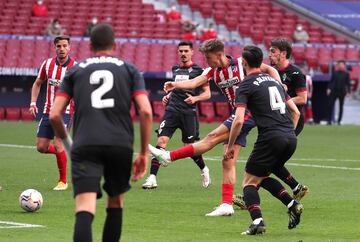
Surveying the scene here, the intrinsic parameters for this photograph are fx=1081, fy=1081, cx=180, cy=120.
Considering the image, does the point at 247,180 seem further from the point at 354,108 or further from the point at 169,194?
the point at 354,108

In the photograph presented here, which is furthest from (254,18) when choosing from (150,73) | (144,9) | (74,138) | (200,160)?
(74,138)

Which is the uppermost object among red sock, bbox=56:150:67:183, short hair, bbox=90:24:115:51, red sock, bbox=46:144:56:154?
short hair, bbox=90:24:115:51

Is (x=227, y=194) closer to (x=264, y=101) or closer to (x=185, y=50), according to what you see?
(x=264, y=101)

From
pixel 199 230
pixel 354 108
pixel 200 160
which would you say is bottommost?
pixel 354 108

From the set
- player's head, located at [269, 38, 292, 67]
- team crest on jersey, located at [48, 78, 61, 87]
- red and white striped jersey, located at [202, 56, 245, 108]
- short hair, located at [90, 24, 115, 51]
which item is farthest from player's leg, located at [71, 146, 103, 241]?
team crest on jersey, located at [48, 78, 61, 87]

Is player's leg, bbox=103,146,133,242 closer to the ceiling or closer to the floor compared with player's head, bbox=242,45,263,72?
closer to the floor

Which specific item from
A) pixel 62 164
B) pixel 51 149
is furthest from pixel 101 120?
pixel 51 149

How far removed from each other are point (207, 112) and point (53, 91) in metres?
19.3

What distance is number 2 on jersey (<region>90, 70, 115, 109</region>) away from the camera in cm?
887

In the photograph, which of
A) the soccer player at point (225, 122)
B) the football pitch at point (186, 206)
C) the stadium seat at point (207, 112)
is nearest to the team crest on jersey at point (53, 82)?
the football pitch at point (186, 206)

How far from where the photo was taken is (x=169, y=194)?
15586mm

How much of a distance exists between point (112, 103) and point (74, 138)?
45 cm

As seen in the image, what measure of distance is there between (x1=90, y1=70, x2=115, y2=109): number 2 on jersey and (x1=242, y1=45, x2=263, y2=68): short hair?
2.98m

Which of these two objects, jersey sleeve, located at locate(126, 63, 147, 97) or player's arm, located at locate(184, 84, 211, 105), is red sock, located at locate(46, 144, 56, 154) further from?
jersey sleeve, located at locate(126, 63, 147, 97)
